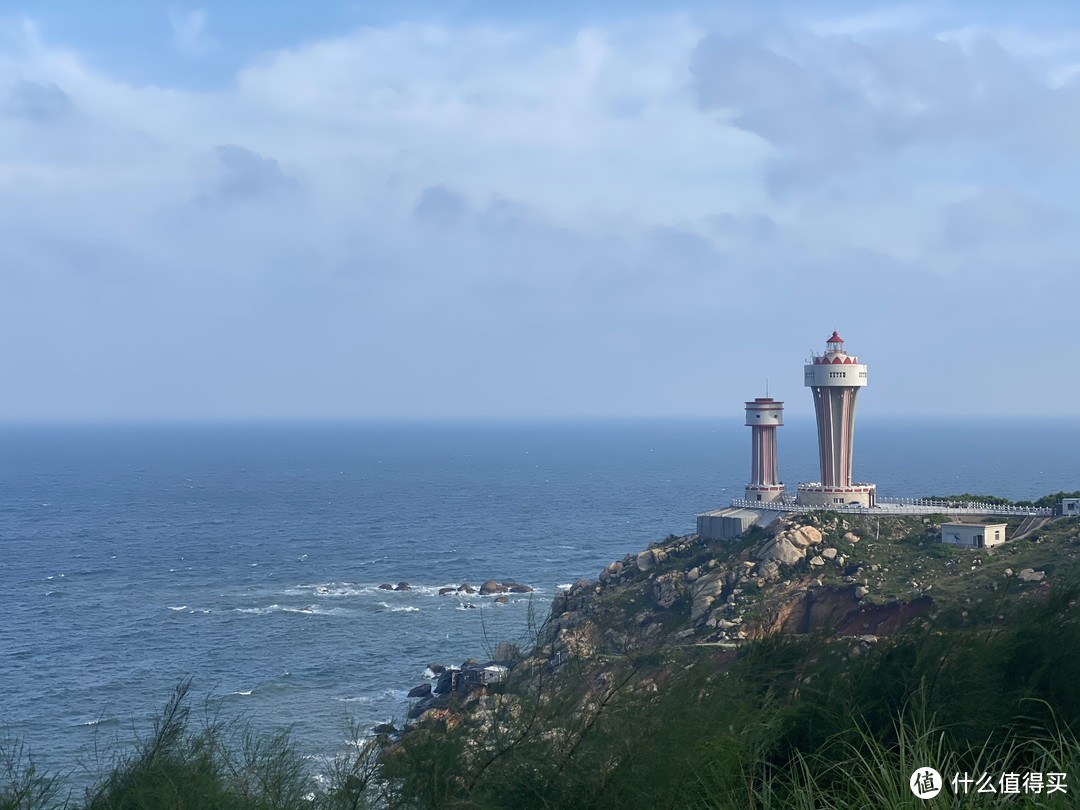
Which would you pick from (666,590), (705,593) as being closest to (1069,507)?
(705,593)

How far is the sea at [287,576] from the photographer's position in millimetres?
44500

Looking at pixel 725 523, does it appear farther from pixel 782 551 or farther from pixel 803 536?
pixel 782 551

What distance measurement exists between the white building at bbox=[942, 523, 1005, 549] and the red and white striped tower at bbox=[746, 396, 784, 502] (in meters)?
13.3

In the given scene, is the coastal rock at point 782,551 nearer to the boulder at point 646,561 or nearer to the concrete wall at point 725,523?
the concrete wall at point 725,523

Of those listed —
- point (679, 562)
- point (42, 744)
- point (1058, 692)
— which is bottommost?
point (42, 744)

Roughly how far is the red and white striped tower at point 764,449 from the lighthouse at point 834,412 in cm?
262

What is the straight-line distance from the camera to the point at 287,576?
2990 inches

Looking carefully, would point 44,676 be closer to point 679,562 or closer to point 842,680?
point 679,562

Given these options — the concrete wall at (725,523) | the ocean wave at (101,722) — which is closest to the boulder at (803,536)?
the concrete wall at (725,523)

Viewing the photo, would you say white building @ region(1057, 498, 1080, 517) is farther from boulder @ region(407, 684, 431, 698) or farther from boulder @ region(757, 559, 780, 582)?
boulder @ region(407, 684, 431, 698)

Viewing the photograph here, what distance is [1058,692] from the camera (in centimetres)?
1521

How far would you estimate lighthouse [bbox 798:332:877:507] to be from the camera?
59188mm

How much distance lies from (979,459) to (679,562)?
14459 cm

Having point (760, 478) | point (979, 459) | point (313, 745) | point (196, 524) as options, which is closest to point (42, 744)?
point (313, 745)
